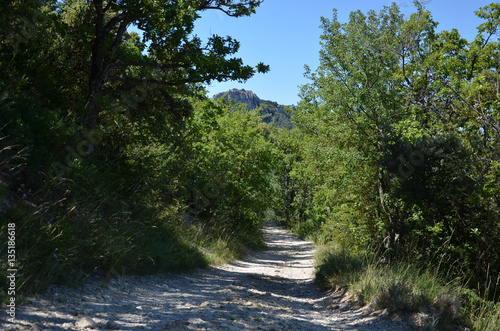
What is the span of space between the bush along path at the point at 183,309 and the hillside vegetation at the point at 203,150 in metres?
0.34

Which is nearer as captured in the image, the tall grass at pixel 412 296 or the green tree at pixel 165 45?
the tall grass at pixel 412 296

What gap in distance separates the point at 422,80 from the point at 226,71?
25.2 feet

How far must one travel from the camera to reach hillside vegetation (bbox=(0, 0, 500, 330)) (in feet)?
18.4

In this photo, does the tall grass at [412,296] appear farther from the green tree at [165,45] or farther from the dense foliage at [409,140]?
the green tree at [165,45]

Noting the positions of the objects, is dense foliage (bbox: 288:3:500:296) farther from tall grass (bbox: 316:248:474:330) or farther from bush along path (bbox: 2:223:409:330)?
bush along path (bbox: 2:223:409:330)

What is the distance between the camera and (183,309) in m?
4.85

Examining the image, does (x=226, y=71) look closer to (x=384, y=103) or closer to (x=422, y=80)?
(x=384, y=103)

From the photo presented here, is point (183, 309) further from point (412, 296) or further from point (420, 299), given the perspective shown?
point (420, 299)

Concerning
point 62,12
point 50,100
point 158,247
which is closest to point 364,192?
point 158,247

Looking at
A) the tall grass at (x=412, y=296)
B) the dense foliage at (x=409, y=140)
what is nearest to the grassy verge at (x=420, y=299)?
the tall grass at (x=412, y=296)

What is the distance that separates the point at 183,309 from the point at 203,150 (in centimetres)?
1058

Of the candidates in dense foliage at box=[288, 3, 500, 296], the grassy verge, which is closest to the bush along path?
the grassy verge

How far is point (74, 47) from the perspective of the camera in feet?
30.5

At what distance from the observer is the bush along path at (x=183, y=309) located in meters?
3.63
